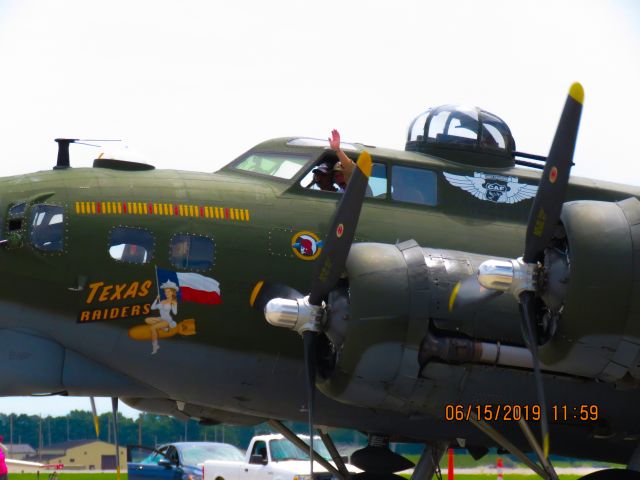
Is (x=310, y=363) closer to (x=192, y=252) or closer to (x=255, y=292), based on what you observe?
(x=255, y=292)

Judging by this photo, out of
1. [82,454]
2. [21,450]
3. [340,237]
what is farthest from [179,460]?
[21,450]

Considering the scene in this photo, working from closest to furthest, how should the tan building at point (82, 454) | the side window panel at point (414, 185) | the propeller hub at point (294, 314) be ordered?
the propeller hub at point (294, 314) < the side window panel at point (414, 185) < the tan building at point (82, 454)

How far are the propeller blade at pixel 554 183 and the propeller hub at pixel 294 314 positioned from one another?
8.08 ft

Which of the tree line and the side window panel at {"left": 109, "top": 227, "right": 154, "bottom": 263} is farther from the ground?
the side window panel at {"left": 109, "top": 227, "right": 154, "bottom": 263}

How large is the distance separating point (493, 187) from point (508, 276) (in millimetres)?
3566

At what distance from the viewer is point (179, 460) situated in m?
29.1

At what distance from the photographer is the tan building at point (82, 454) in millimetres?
76375

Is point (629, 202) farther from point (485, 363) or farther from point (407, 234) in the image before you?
point (407, 234)

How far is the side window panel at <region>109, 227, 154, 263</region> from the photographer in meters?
12.8

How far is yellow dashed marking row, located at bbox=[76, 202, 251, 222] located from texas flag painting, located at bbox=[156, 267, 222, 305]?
28.3 inches

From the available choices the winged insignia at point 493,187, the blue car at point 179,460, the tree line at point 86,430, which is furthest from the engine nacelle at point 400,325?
the tree line at point 86,430

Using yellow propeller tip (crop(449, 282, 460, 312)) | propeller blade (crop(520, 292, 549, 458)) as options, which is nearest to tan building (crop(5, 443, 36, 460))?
yellow propeller tip (crop(449, 282, 460, 312))

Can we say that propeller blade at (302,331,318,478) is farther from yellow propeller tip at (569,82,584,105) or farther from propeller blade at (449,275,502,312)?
yellow propeller tip at (569,82,584,105)
